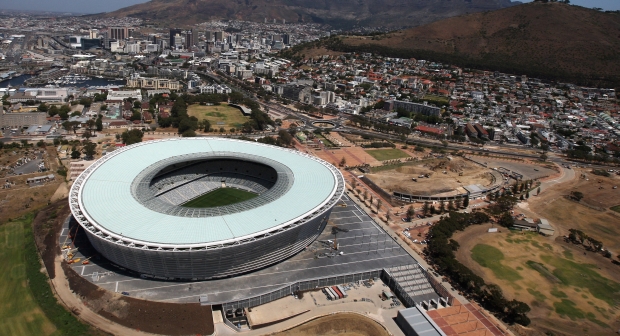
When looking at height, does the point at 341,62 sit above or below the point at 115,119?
above

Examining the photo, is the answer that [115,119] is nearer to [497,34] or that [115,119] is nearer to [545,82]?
[545,82]

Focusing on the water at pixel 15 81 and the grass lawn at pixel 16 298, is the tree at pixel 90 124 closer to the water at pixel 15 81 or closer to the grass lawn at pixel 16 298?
the grass lawn at pixel 16 298

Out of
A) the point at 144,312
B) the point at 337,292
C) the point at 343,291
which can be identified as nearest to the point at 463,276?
the point at 343,291

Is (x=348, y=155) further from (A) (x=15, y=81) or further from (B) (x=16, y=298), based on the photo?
(A) (x=15, y=81)

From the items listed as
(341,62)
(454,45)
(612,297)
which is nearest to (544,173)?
(612,297)

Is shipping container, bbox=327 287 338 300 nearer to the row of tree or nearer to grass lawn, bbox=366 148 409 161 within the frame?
the row of tree

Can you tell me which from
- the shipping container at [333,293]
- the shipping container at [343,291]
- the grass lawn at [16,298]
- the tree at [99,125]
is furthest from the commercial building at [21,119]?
the shipping container at [343,291]
